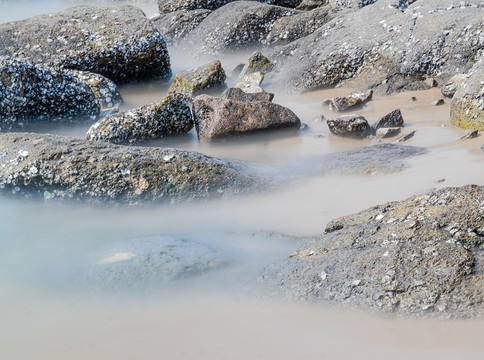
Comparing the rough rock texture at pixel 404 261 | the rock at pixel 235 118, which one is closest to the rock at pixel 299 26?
the rock at pixel 235 118

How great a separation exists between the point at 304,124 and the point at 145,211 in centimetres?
264

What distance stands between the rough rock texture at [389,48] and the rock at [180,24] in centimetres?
281

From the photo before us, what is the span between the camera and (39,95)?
665 cm

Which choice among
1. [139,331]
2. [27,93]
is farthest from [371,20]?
[139,331]

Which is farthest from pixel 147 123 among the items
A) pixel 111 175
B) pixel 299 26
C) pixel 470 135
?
pixel 299 26

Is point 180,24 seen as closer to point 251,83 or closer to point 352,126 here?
point 251,83

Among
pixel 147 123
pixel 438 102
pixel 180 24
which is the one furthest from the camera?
pixel 180 24

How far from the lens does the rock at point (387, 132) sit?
5727 millimetres

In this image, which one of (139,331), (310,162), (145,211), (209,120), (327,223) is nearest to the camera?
(139,331)

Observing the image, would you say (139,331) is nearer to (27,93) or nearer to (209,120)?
(209,120)

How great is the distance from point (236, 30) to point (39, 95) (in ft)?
14.0

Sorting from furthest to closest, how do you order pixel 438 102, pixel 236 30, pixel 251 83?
pixel 236 30
pixel 251 83
pixel 438 102

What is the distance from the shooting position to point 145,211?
422 centimetres

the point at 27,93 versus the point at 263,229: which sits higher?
the point at 27,93
